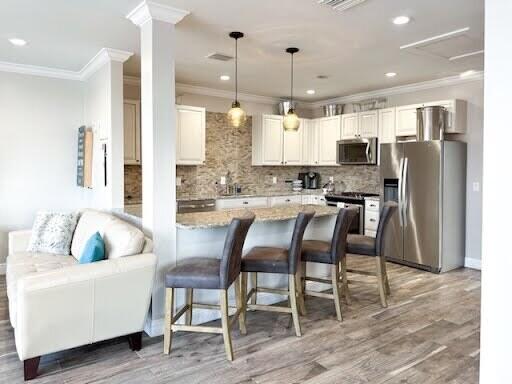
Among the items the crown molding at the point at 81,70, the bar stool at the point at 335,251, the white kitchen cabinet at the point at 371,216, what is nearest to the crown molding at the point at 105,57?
the crown molding at the point at 81,70

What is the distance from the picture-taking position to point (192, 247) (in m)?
3.42

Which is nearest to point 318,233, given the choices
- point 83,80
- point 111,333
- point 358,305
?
point 358,305

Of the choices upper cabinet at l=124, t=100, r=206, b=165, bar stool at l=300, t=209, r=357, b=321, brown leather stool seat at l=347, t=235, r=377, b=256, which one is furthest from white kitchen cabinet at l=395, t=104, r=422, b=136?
Answer: upper cabinet at l=124, t=100, r=206, b=165

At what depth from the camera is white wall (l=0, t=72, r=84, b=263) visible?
4902 mm

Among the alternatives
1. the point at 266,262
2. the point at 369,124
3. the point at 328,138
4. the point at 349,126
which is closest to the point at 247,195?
the point at 328,138

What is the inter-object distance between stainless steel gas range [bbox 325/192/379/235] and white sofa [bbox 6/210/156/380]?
3918 mm

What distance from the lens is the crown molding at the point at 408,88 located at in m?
5.38

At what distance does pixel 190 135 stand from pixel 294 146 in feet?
7.03

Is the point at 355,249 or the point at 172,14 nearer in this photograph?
the point at 172,14

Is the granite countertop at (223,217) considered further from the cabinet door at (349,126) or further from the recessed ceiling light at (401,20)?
the cabinet door at (349,126)

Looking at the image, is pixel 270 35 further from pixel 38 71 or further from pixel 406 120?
pixel 38 71

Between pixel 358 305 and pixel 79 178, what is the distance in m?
3.74

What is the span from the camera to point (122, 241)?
301cm

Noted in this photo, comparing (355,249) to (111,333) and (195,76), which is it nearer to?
(111,333)
